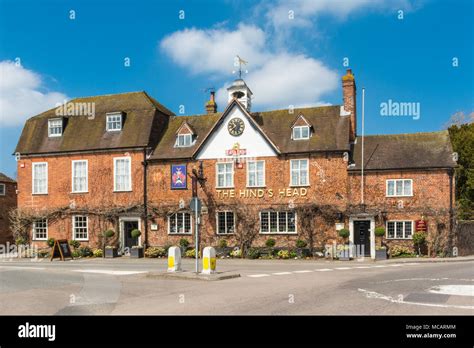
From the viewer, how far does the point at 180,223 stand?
33500mm

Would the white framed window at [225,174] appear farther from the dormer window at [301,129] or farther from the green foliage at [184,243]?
the dormer window at [301,129]

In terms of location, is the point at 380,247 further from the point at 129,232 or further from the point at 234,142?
the point at 129,232

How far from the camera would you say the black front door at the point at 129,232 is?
3453cm

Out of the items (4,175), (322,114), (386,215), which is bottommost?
(386,215)

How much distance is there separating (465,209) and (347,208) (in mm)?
23666

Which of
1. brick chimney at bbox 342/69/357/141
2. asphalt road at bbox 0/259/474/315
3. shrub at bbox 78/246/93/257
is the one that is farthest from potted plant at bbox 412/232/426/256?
shrub at bbox 78/246/93/257

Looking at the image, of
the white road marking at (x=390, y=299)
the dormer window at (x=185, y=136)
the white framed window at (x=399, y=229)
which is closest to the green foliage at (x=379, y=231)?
the white framed window at (x=399, y=229)

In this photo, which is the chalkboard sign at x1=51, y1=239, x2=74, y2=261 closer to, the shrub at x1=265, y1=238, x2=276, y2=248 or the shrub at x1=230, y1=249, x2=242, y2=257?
the shrub at x1=230, y1=249, x2=242, y2=257

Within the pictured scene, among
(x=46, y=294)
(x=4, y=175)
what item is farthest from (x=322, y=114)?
(x=4, y=175)

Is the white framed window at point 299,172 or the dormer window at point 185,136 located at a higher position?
the dormer window at point 185,136

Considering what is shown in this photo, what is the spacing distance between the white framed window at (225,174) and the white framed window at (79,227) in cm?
990

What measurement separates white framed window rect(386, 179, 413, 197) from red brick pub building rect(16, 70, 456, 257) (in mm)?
56
